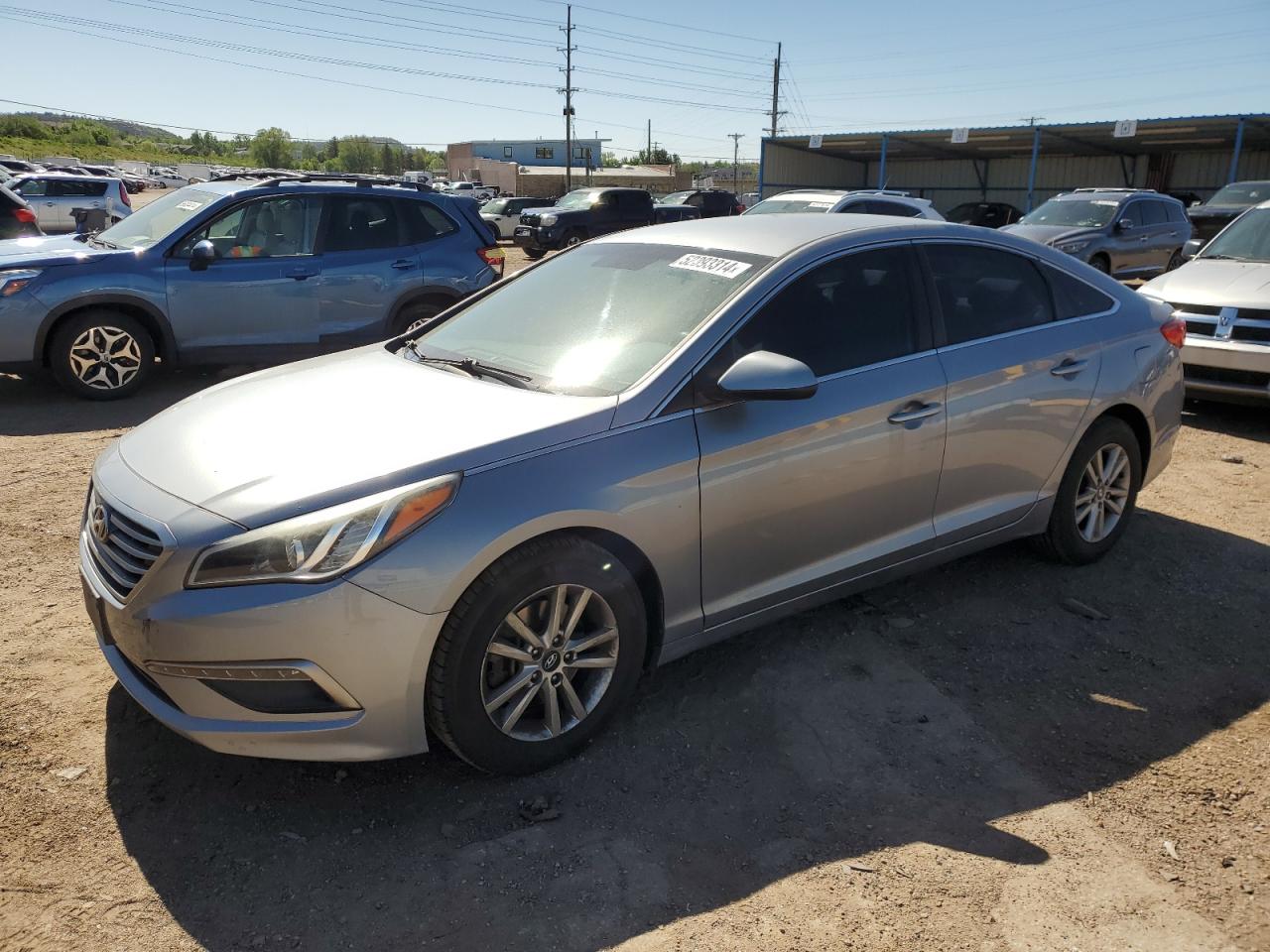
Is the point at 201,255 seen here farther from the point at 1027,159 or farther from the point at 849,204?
the point at 1027,159

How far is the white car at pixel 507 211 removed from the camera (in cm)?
2869

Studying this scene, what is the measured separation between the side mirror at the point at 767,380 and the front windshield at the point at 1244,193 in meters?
19.3

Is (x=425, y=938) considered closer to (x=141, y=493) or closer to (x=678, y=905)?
(x=678, y=905)

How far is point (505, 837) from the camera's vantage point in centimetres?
271

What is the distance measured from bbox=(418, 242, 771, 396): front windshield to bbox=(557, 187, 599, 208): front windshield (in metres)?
19.0

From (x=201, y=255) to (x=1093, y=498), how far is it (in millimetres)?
6521

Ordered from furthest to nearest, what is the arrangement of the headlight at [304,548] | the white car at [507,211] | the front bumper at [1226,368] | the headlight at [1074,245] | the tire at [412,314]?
the white car at [507,211] < the headlight at [1074,245] < the tire at [412,314] < the front bumper at [1226,368] < the headlight at [304,548]

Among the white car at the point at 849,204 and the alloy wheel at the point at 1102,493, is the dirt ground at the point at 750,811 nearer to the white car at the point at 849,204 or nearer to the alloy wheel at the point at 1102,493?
the alloy wheel at the point at 1102,493

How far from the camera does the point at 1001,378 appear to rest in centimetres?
393

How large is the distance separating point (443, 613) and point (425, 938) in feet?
2.65

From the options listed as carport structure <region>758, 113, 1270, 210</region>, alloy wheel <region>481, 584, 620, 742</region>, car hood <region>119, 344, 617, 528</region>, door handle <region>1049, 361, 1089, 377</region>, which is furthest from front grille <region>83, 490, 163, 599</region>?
carport structure <region>758, 113, 1270, 210</region>

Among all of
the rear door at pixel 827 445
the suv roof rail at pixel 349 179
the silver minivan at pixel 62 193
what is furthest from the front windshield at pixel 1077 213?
the silver minivan at pixel 62 193

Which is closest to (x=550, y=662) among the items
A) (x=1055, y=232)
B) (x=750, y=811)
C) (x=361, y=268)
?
(x=750, y=811)

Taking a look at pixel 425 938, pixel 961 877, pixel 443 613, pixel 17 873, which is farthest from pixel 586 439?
pixel 17 873
